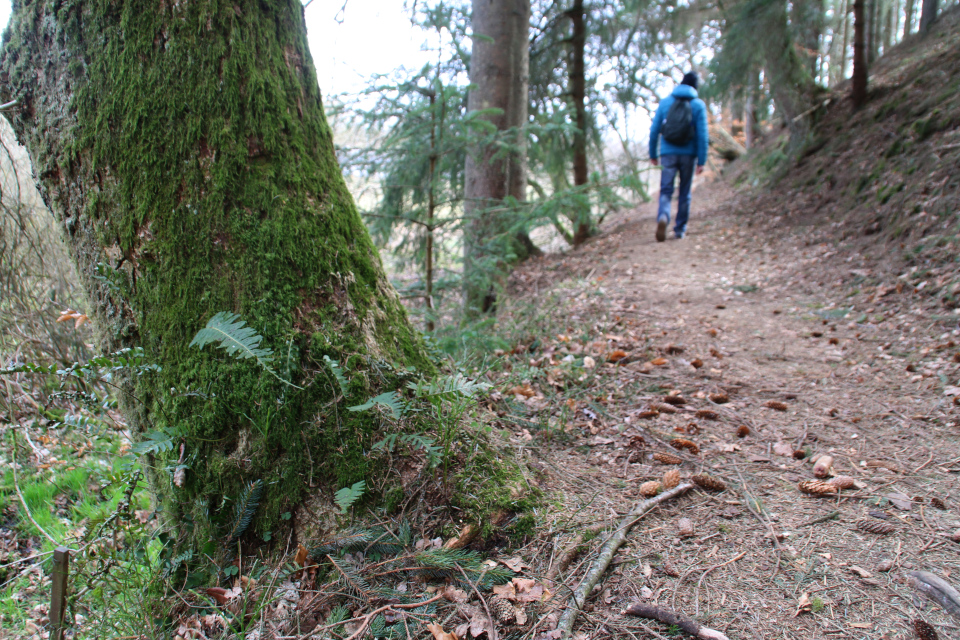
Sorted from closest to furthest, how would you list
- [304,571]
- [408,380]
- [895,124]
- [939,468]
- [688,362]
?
[304,571]
[408,380]
[939,468]
[688,362]
[895,124]

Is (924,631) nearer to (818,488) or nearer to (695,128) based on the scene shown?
(818,488)

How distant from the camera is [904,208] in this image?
529 centimetres

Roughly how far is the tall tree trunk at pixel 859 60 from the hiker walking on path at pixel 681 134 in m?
2.65

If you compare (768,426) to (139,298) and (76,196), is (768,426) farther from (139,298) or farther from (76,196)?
(76,196)

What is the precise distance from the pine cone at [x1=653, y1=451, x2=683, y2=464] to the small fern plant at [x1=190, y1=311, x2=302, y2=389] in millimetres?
1651

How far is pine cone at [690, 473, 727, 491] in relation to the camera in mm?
2129

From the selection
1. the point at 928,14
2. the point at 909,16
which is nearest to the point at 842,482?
the point at 928,14

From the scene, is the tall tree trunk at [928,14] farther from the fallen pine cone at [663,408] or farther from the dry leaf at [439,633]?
the dry leaf at [439,633]

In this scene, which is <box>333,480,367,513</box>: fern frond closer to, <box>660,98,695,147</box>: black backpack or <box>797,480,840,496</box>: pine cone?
<box>797,480,840,496</box>: pine cone

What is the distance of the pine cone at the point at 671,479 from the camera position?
2.13 meters

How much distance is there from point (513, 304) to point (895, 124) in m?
5.77

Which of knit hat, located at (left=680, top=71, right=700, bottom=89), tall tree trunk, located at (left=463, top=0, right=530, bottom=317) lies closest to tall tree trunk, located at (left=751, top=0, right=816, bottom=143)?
knit hat, located at (left=680, top=71, right=700, bottom=89)

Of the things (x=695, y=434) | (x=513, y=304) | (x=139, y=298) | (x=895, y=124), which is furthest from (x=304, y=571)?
(x=895, y=124)

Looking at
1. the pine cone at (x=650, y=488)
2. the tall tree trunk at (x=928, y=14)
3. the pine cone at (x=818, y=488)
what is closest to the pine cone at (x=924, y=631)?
the pine cone at (x=818, y=488)
